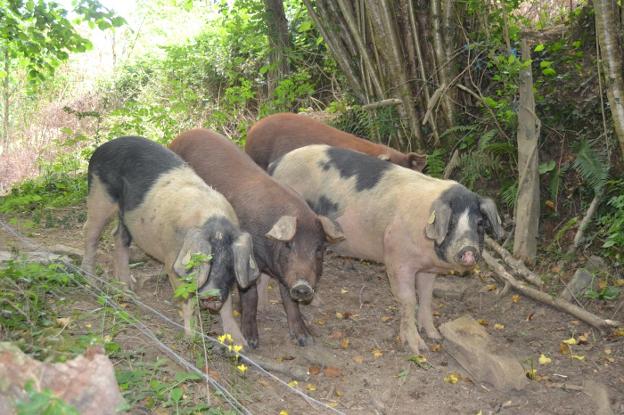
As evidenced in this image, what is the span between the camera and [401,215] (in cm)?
589

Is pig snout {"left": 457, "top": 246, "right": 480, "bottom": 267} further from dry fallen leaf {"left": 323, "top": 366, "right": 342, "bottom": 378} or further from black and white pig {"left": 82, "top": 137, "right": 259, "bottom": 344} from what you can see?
black and white pig {"left": 82, "top": 137, "right": 259, "bottom": 344}

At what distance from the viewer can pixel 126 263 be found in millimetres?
6332

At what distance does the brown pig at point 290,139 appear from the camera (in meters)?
7.64

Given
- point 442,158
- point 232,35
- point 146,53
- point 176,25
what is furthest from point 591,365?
point 176,25

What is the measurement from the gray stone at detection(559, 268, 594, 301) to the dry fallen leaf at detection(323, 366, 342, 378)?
230 centimetres

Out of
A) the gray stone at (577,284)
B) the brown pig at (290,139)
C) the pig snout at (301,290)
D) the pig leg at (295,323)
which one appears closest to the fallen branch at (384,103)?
the brown pig at (290,139)

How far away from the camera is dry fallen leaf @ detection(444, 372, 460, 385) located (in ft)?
17.5

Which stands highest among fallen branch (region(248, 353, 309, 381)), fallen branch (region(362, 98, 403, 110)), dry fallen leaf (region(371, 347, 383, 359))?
fallen branch (region(362, 98, 403, 110))

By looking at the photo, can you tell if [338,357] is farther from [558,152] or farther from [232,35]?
[232,35]

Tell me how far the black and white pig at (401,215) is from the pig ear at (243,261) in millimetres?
1403

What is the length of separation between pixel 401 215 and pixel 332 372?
1.38 metres

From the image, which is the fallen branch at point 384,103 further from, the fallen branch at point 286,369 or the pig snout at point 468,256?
the fallen branch at point 286,369

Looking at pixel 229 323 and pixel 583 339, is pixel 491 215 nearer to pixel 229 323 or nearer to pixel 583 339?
pixel 583 339

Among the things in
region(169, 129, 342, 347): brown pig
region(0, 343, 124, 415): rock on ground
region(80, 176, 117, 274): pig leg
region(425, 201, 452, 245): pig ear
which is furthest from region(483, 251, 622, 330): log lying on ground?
region(0, 343, 124, 415): rock on ground
